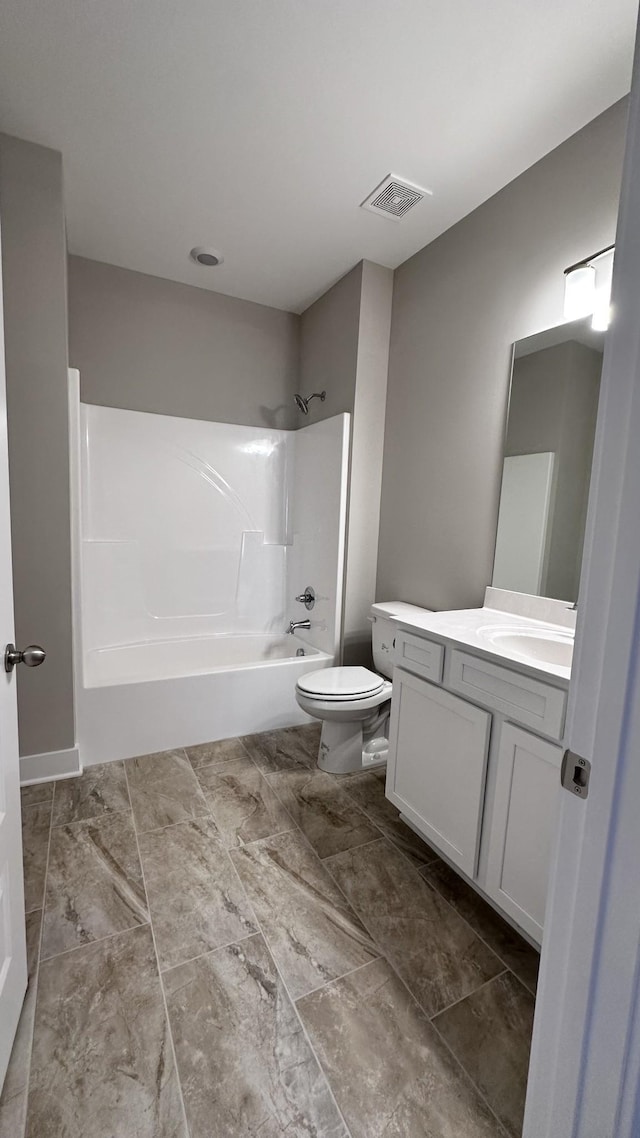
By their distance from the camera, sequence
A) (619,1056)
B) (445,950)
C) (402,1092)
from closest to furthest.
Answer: (619,1056) < (402,1092) < (445,950)

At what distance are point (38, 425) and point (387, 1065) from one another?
2342 millimetres

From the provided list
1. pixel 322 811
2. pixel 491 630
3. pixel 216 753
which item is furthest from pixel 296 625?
pixel 491 630

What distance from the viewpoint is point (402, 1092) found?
1.00 m

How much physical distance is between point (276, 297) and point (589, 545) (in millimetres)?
3014

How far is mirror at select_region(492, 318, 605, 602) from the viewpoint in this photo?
1.63 m

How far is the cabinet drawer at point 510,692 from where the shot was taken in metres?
1.14

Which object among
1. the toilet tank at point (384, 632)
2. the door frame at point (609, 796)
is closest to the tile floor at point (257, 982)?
the door frame at point (609, 796)

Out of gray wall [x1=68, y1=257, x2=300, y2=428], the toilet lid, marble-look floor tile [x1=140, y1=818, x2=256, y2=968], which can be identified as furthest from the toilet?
gray wall [x1=68, y1=257, x2=300, y2=428]

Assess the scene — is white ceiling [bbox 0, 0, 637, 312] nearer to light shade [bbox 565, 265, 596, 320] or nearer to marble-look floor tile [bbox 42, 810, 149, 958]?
light shade [bbox 565, 265, 596, 320]

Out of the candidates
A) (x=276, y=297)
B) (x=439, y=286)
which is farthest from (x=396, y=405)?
(x=276, y=297)

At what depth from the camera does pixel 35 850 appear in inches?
65.5

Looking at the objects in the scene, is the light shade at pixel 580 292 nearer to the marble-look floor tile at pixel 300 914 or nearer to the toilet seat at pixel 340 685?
the toilet seat at pixel 340 685

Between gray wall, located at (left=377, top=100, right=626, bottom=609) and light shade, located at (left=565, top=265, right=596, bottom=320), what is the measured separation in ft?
0.30

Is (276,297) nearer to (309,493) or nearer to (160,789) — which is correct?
(309,493)
